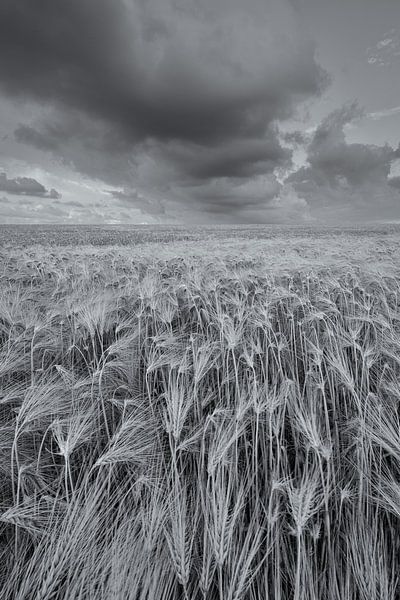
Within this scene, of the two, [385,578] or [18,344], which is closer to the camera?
[385,578]

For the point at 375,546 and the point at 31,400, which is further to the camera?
the point at 31,400

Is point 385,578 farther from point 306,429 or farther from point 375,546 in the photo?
point 306,429

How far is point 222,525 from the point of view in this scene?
102cm

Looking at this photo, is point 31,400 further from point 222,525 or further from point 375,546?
point 375,546

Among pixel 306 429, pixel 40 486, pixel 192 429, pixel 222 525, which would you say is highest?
pixel 306 429

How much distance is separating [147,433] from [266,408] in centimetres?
66

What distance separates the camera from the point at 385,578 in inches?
41.1

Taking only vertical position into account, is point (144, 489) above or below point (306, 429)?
below

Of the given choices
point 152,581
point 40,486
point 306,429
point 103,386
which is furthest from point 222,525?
point 103,386

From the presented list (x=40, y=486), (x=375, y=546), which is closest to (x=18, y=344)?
(x=40, y=486)

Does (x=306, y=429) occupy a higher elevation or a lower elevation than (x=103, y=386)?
higher

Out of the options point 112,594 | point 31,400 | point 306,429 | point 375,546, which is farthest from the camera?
point 31,400

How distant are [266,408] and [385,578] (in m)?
0.74

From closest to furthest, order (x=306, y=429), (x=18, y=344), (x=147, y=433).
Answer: (x=306, y=429), (x=147, y=433), (x=18, y=344)
